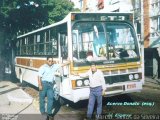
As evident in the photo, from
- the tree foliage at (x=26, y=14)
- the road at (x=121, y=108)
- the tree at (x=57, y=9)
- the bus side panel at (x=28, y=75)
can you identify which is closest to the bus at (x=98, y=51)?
the road at (x=121, y=108)

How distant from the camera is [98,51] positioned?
10.7 m

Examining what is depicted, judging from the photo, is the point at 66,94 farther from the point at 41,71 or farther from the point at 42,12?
the point at 42,12

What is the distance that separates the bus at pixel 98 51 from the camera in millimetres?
10398

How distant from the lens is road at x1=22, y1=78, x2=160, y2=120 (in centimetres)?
1005

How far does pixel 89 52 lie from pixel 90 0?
2810cm

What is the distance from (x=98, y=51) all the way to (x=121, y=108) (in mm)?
2225

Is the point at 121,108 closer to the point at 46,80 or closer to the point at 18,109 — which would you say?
the point at 46,80

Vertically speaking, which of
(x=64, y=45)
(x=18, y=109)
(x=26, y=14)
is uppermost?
(x=26, y=14)

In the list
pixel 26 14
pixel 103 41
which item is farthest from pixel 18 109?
pixel 26 14

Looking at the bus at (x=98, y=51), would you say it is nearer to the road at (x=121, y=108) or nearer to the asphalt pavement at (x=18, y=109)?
the road at (x=121, y=108)

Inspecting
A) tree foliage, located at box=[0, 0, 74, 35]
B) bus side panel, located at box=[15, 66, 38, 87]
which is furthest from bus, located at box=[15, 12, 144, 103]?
tree foliage, located at box=[0, 0, 74, 35]

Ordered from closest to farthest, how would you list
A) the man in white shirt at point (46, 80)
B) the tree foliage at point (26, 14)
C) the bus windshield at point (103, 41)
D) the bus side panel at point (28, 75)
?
1. the man in white shirt at point (46, 80)
2. the bus windshield at point (103, 41)
3. the bus side panel at point (28, 75)
4. the tree foliage at point (26, 14)

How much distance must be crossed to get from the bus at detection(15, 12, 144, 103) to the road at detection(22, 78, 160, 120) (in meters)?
0.57

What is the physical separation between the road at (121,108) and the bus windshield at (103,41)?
5.92 feet
